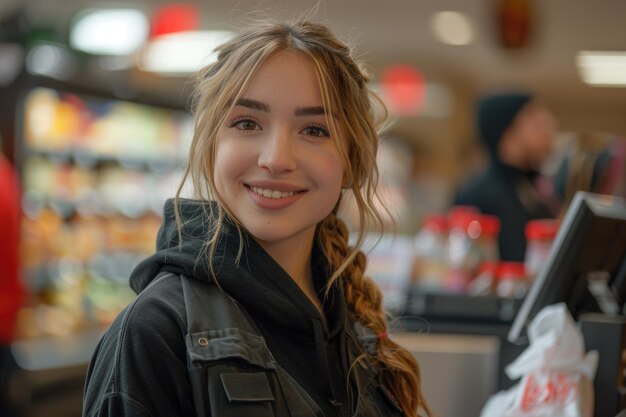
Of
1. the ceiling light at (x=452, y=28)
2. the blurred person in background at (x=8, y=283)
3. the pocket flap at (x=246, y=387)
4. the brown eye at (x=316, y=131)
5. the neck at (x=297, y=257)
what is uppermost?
the ceiling light at (x=452, y=28)

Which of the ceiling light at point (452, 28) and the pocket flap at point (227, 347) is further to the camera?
the ceiling light at point (452, 28)

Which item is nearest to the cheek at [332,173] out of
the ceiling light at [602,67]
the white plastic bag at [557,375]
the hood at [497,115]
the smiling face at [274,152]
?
the smiling face at [274,152]

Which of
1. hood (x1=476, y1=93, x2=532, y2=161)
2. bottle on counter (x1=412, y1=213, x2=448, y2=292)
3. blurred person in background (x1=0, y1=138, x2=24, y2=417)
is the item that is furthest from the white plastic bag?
hood (x1=476, y1=93, x2=532, y2=161)

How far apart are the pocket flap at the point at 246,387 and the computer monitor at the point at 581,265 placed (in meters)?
1.12

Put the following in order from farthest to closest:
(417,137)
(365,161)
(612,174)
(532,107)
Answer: (417,137), (532,107), (612,174), (365,161)

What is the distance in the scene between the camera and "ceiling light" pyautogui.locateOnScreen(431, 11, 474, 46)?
10236 millimetres

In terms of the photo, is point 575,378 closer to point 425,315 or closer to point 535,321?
point 535,321

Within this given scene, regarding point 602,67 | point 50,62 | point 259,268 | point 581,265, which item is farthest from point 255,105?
point 602,67

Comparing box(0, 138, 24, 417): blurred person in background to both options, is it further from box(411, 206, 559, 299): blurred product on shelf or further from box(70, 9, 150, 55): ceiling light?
box(70, 9, 150, 55): ceiling light

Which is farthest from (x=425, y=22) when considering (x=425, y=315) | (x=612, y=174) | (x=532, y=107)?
(x=425, y=315)

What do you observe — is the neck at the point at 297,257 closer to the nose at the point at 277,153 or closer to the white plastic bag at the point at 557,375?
the nose at the point at 277,153

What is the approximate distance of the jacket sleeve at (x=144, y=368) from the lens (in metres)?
1.42

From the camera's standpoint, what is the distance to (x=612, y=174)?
14.2ft

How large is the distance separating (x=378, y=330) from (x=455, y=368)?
919 mm
